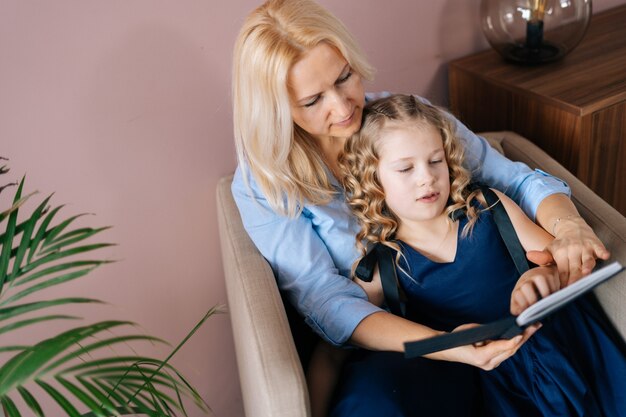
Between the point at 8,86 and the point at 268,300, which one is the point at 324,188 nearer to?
the point at 268,300

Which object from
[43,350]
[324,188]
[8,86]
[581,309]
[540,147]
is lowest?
[581,309]

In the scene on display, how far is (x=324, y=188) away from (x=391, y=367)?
407 mm

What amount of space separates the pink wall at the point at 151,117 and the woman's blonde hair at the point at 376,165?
41cm

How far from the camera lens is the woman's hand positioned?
1187 mm

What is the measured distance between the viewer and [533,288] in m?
1.15

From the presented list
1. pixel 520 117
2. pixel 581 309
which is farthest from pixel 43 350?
pixel 520 117


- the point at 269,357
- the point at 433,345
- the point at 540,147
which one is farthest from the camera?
the point at 540,147

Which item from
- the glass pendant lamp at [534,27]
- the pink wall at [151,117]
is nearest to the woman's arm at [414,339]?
the pink wall at [151,117]

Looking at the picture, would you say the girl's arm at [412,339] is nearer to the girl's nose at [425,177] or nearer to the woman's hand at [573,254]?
the woman's hand at [573,254]

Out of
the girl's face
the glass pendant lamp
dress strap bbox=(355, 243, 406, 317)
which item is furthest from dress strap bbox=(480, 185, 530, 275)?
the glass pendant lamp

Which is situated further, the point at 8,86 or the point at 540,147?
the point at 540,147

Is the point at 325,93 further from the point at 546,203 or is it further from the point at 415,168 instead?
the point at 546,203

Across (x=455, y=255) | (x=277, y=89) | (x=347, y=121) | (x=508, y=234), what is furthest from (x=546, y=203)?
(x=277, y=89)

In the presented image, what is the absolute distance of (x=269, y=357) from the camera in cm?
112
